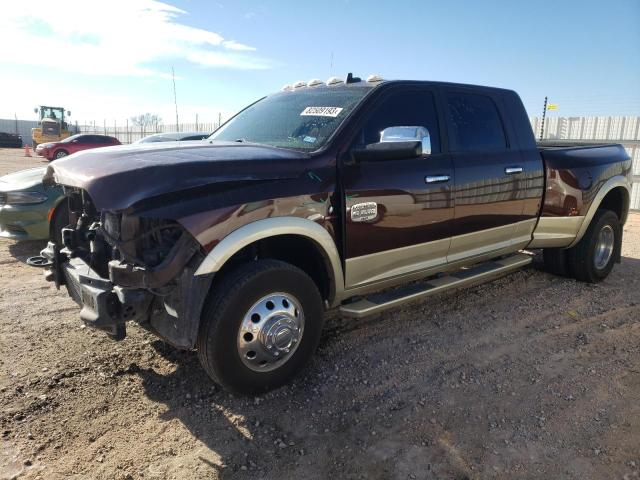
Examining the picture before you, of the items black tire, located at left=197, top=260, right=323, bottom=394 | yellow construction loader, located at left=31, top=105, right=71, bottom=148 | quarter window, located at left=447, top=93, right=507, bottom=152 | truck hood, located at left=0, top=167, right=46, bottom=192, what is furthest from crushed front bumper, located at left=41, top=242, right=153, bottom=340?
yellow construction loader, located at left=31, top=105, right=71, bottom=148

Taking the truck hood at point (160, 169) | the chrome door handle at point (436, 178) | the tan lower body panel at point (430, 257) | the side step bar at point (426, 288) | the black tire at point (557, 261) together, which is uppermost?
the truck hood at point (160, 169)

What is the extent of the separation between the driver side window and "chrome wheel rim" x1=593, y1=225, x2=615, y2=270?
2.92 meters

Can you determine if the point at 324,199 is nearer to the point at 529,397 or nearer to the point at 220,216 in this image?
the point at 220,216

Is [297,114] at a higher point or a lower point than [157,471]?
higher

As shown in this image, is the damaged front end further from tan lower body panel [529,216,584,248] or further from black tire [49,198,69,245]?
tan lower body panel [529,216,584,248]

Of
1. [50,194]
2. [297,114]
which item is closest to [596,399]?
[297,114]

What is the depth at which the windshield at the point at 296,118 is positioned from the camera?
3.41 meters

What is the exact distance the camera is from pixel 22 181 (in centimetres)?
604

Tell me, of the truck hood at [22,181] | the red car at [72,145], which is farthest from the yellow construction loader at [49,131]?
the truck hood at [22,181]

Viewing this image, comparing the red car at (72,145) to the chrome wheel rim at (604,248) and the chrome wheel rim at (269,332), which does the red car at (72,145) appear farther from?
the chrome wheel rim at (269,332)

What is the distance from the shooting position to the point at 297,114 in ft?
12.3

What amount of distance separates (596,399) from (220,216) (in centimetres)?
267

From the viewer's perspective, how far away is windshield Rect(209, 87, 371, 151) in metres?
3.41

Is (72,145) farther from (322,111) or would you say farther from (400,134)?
(400,134)
